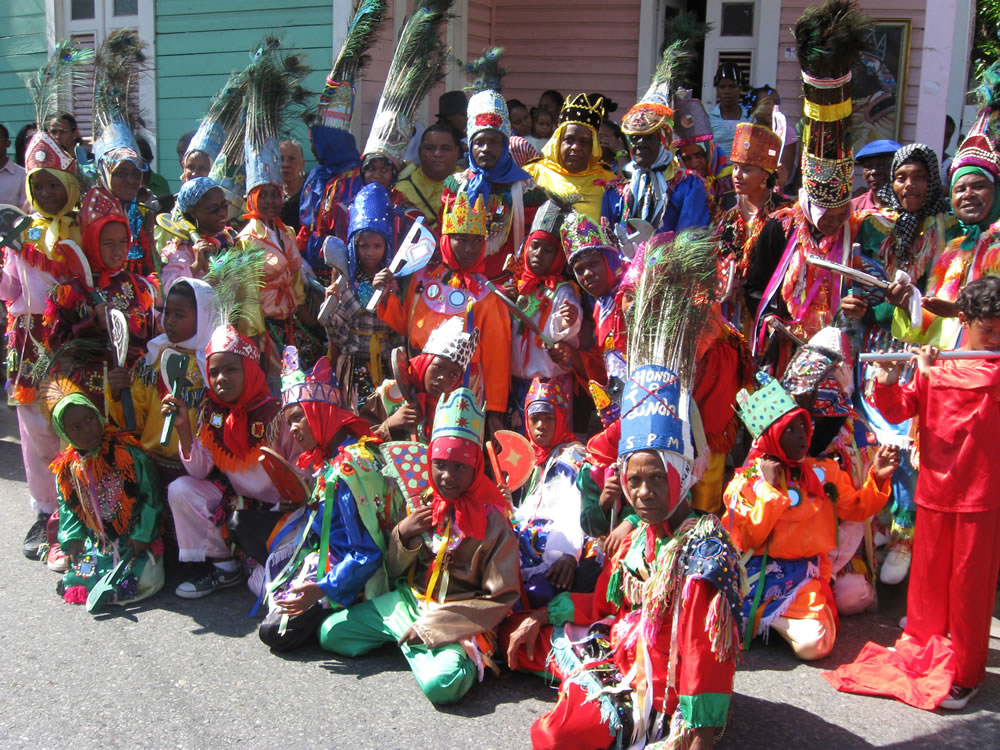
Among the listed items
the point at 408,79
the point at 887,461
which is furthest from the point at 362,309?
the point at 887,461

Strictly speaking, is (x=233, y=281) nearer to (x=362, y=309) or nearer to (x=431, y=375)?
(x=362, y=309)

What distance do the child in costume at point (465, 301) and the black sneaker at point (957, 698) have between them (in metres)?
2.33

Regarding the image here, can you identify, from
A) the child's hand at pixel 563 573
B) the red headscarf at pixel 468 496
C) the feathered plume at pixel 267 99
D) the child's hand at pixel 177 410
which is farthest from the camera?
the feathered plume at pixel 267 99

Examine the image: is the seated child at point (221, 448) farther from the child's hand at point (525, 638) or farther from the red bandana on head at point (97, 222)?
the child's hand at point (525, 638)

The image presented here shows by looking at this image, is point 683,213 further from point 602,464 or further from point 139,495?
point 139,495

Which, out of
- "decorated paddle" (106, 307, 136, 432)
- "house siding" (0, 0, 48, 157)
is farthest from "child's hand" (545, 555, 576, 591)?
"house siding" (0, 0, 48, 157)

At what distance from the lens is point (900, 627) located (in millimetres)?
4086

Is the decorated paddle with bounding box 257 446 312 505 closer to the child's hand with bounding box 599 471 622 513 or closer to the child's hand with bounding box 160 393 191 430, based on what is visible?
the child's hand with bounding box 160 393 191 430

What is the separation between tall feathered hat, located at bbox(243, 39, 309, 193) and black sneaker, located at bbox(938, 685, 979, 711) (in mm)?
4413

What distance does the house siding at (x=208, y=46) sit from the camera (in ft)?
26.5

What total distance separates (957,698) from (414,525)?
204cm

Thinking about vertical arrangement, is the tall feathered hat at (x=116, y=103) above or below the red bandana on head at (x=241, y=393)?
above

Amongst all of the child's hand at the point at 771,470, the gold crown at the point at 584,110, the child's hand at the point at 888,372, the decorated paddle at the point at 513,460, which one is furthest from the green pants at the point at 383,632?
the gold crown at the point at 584,110

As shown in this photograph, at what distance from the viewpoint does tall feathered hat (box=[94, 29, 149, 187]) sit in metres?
6.48
